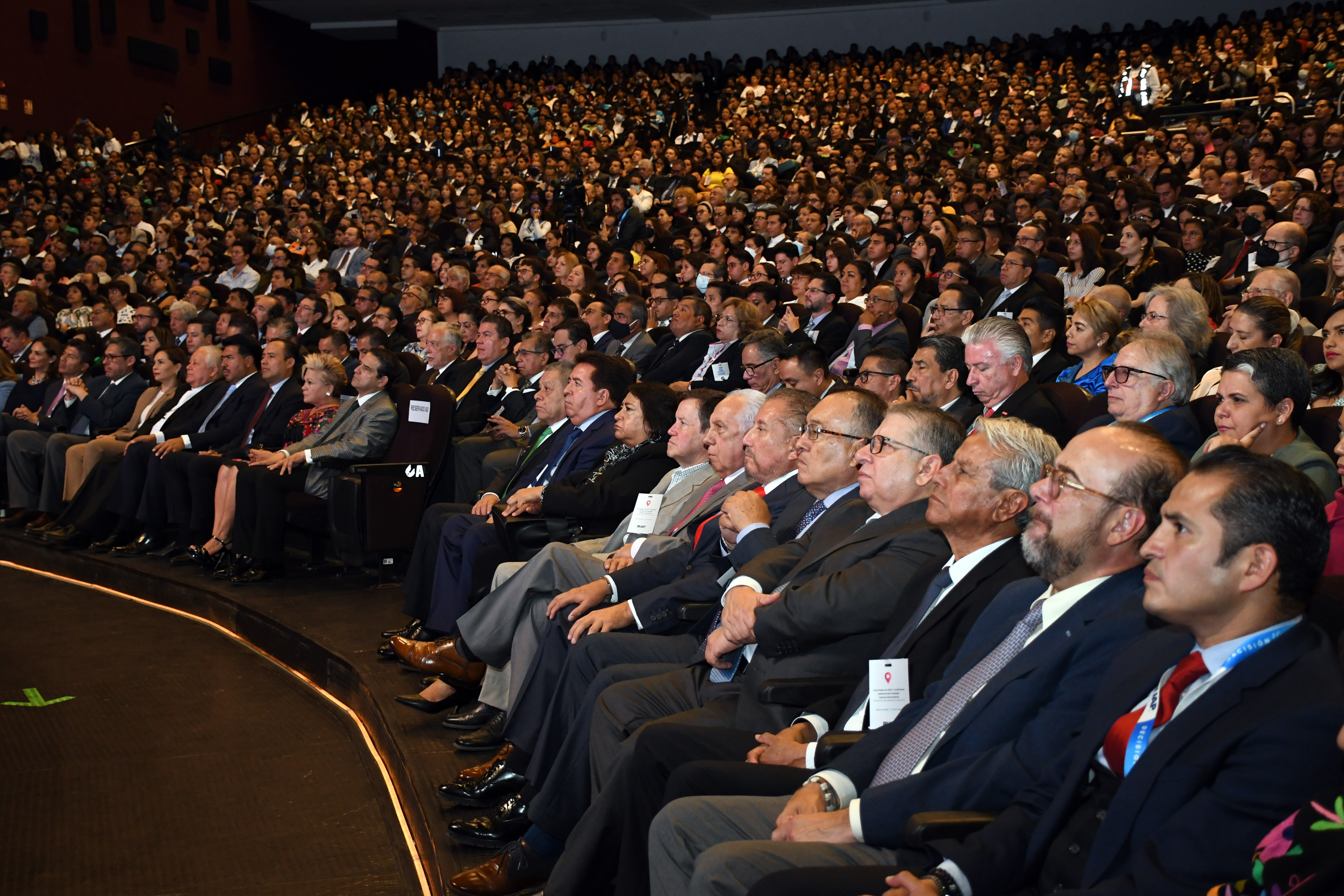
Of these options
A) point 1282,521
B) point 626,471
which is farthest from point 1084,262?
point 1282,521

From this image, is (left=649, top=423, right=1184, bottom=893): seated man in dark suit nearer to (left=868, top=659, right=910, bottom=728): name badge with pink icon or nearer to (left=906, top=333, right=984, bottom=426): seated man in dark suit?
(left=868, top=659, right=910, bottom=728): name badge with pink icon

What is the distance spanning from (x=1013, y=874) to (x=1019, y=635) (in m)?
0.40

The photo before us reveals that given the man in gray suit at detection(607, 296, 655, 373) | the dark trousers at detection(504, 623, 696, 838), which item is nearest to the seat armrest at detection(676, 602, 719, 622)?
the dark trousers at detection(504, 623, 696, 838)

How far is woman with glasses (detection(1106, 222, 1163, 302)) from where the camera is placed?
6.00 metres

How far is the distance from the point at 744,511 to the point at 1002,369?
1409 mm

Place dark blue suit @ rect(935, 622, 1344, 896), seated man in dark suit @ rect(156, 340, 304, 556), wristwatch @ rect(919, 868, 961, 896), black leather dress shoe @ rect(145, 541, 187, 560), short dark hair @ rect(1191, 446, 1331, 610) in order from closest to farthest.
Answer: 1. dark blue suit @ rect(935, 622, 1344, 896)
2. short dark hair @ rect(1191, 446, 1331, 610)
3. wristwatch @ rect(919, 868, 961, 896)
4. seated man in dark suit @ rect(156, 340, 304, 556)
5. black leather dress shoe @ rect(145, 541, 187, 560)

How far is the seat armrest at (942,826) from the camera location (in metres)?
1.54

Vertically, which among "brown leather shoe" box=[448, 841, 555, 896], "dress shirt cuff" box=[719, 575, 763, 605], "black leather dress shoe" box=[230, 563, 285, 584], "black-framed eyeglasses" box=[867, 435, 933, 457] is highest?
"black-framed eyeglasses" box=[867, 435, 933, 457]

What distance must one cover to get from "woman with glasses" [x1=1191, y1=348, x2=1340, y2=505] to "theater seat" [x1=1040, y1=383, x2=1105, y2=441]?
0.81 metres

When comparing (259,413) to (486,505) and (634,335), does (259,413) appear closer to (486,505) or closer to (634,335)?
(634,335)

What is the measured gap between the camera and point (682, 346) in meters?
5.99

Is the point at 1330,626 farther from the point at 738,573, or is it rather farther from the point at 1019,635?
the point at 738,573

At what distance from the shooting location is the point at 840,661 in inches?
88.3

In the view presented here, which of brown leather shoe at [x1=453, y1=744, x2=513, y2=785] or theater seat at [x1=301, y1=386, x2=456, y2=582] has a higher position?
theater seat at [x1=301, y1=386, x2=456, y2=582]
